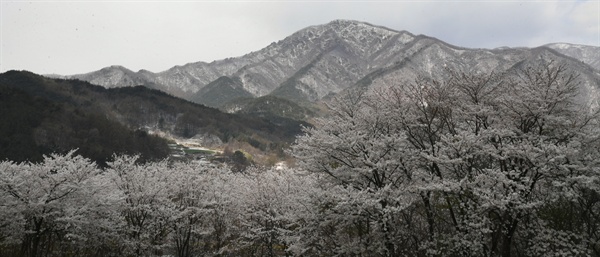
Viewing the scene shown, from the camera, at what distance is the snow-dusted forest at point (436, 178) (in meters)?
13.5

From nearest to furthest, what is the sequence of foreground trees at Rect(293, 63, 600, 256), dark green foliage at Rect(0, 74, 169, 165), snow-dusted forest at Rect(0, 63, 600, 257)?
foreground trees at Rect(293, 63, 600, 256) < snow-dusted forest at Rect(0, 63, 600, 257) < dark green foliage at Rect(0, 74, 169, 165)

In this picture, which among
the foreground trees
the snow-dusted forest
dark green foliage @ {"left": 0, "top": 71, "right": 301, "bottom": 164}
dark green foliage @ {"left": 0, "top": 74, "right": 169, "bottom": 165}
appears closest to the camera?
the foreground trees

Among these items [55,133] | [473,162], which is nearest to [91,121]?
[55,133]

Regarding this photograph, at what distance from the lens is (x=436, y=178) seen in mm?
14227

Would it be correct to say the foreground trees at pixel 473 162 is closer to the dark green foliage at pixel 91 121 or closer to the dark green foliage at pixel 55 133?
the dark green foliage at pixel 55 133

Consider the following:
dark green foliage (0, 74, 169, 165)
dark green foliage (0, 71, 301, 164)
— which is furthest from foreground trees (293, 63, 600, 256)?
dark green foliage (0, 71, 301, 164)

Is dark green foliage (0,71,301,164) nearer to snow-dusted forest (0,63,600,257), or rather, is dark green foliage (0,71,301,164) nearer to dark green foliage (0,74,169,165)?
dark green foliage (0,74,169,165)

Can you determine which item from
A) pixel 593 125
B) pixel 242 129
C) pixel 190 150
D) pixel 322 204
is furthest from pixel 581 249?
pixel 242 129

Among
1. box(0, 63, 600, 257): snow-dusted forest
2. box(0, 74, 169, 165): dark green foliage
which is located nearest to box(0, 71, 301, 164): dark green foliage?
box(0, 74, 169, 165): dark green foliage

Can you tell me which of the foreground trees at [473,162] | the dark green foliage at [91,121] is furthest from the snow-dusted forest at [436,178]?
the dark green foliage at [91,121]

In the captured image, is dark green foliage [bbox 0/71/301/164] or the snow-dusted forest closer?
the snow-dusted forest

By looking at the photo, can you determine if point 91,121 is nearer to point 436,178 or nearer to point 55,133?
point 55,133

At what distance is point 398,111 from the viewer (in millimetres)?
16734

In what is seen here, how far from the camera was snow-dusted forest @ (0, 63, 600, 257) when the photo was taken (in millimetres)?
13469
